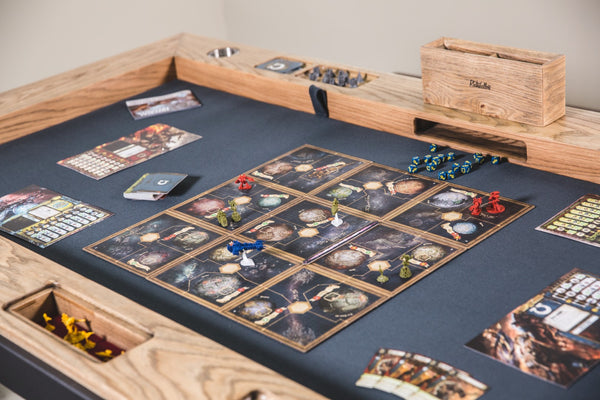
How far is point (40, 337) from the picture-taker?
2.07 meters

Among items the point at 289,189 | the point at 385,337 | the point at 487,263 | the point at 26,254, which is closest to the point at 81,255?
the point at 26,254

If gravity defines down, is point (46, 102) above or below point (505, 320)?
above

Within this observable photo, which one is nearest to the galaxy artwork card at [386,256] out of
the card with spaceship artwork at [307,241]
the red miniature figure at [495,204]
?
the card with spaceship artwork at [307,241]

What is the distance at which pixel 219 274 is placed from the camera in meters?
2.39

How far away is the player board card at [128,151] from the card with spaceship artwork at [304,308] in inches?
44.6

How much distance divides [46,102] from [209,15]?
273cm

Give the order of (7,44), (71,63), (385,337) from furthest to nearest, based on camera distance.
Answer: (71,63) → (7,44) → (385,337)

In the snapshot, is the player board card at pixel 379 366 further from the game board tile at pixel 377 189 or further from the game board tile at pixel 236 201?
the game board tile at pixel 236 201

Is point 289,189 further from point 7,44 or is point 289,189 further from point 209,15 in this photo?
point 209,15

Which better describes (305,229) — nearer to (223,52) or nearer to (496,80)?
(496,80)

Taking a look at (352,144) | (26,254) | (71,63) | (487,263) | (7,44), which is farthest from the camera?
(71,63)

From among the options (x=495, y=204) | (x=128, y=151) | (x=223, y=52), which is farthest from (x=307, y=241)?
(x=223, y=52)

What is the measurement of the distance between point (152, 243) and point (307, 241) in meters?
0.50

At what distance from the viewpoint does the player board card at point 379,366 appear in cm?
188
